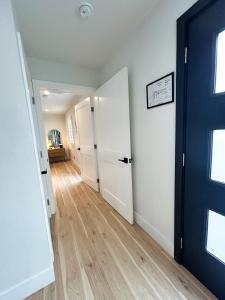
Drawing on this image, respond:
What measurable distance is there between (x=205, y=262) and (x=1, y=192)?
1.62 metres

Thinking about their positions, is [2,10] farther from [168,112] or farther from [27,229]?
[27,229]

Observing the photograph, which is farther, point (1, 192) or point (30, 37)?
point (30, 37)

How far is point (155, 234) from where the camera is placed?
1629 mm

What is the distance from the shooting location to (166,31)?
1.22m

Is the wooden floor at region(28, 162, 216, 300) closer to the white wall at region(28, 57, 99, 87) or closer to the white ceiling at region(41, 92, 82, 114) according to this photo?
the white wall at region(28, 57, 99, 87)

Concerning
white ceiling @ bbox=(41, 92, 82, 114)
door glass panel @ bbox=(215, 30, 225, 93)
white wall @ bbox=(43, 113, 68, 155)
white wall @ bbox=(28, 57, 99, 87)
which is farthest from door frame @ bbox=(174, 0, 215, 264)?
white wall @ bbox=(43, 113, 68, 155)

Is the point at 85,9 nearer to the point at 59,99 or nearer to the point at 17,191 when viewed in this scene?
the point at 17,191

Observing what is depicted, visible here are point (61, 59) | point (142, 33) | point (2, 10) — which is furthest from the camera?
point (61, 59)

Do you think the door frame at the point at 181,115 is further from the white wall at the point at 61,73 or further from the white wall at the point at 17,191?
the white wall at the point at 61,73

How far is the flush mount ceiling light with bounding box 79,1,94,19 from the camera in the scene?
1220 millimetres

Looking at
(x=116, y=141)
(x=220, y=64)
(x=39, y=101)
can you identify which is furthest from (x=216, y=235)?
(x=39, y=101)

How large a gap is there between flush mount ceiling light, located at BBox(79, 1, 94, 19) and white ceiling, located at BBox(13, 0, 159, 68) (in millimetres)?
42

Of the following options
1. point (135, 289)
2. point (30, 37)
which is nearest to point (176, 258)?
point (135, 289)

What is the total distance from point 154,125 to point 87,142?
6.46ft
